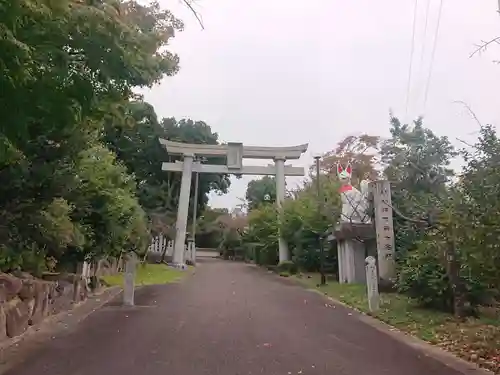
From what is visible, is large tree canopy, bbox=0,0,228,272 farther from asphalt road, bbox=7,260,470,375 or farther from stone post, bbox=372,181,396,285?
stone post, bbox=372,181,396,285

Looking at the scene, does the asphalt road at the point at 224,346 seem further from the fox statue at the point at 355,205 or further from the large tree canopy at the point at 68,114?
the fox statue at the point at 355,205

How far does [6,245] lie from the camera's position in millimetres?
8812

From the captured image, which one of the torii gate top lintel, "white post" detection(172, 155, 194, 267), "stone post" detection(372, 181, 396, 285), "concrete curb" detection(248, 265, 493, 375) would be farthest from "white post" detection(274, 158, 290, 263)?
"concrete curb" detection(248, 265, 493, 375)

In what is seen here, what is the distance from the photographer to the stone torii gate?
109 feet

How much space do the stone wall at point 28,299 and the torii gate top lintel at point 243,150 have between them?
22168mm

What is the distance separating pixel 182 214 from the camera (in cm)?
3322

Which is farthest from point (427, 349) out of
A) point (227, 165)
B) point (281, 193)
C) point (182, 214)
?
point (227, 165)

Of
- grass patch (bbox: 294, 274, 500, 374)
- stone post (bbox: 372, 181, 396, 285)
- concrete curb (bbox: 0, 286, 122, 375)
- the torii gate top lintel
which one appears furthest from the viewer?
the torii gate top lintel

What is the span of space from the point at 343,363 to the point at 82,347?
A: 12.1 ft

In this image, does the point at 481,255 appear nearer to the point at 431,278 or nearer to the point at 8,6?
the point at 431,278

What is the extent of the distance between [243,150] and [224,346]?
2684 centimetres

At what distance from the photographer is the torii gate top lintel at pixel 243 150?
33.9 meters

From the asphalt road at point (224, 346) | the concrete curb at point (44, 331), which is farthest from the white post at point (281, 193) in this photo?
the asphalt road at point (224, 346)

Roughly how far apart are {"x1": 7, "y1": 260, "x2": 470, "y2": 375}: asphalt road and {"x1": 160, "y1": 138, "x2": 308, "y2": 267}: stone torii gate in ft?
69.0
